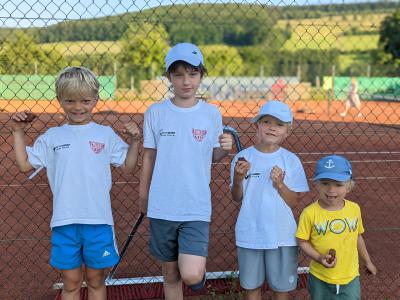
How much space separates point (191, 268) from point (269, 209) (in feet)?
1.71

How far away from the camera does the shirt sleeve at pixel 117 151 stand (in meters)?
2.90

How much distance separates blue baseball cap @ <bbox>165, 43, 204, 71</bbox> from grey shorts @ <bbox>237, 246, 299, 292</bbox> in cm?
105

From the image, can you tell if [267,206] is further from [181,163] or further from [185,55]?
[185,55]

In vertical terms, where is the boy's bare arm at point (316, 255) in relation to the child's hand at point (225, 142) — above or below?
below

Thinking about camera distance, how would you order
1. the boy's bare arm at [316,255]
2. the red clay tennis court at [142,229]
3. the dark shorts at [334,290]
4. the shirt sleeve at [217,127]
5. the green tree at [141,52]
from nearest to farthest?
the boy's bare arm at [316,255], the dark shorts at [334,290], the shirt sleeve at [217,127], the red clay tennis court at [142,229], the green tree at [141,52]

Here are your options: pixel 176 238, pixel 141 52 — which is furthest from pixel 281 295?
pixel 141 52

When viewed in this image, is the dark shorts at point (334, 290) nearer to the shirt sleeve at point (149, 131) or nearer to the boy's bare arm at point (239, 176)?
the boy's bare arm at point (239, 176)

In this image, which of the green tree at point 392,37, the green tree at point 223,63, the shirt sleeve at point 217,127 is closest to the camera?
the shirt sleeve at point 217,127

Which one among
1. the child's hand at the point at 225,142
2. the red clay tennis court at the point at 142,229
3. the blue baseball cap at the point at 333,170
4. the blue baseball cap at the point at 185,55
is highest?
the blue baseball cap at the point at 185,55

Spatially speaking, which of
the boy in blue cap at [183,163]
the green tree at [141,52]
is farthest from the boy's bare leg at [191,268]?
the green tree at [141,52]

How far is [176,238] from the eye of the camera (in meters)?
2.92

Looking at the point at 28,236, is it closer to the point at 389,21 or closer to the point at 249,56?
the point at 389,21

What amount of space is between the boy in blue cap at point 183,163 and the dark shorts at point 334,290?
619 mm

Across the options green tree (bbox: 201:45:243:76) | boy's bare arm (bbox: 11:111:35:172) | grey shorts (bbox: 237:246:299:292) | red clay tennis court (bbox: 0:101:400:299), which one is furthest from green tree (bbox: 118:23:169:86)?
grey shorts (bbox: 237:246:299:292)
